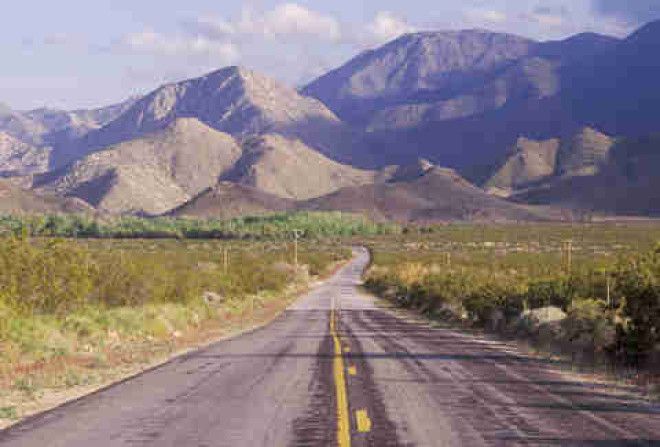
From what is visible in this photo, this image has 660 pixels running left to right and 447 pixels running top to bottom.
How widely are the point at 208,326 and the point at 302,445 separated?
22.9 meters

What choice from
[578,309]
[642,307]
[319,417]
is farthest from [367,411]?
[578,309]

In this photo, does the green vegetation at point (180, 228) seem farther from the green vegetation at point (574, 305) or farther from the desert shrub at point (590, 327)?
the desert shrub at point (590, 327)

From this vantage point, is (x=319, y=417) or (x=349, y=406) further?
(x=349, y=406)

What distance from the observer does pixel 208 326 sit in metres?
33.3

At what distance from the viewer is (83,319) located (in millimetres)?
23922

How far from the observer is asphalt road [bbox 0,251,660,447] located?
36.9ft

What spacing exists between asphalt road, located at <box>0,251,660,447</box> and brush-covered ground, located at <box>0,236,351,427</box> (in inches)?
44.6

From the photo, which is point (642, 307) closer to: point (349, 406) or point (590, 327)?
point (590, 327)

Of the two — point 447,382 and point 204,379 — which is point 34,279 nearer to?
point 204,379

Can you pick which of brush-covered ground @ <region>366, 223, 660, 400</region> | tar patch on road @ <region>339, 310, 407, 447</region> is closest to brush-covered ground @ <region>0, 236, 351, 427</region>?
tar patch on road @ <region>339, 310, 407, 447</region>

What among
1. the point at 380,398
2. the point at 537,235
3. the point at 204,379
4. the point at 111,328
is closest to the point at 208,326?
the point at 111,328

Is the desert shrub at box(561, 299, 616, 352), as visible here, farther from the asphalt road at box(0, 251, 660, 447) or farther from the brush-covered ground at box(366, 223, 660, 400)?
the asphalt road at box(0, 251, 660, 447)

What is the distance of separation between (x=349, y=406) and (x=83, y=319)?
1233 cm

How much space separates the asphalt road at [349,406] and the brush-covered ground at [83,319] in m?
1.13
